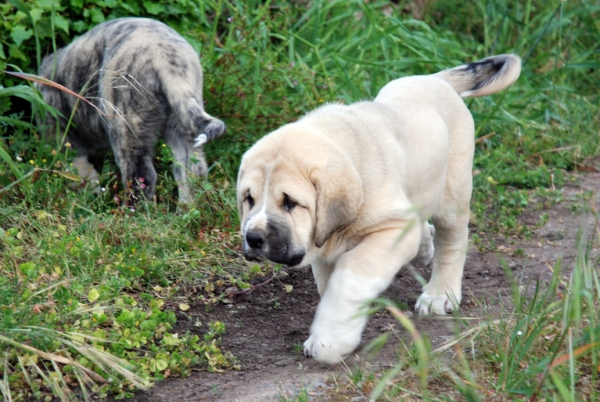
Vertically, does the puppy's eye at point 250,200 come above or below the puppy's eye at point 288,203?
below

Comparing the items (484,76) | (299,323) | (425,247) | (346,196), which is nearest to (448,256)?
(425,247)

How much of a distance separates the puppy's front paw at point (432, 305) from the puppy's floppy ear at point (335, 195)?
1009mm

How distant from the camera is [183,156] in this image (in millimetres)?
5582

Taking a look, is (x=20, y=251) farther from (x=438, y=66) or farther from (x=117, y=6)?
(x=438, y=66)

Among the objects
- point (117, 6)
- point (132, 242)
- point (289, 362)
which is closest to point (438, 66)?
point (117, 6)

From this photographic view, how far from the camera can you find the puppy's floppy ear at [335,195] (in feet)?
11.3

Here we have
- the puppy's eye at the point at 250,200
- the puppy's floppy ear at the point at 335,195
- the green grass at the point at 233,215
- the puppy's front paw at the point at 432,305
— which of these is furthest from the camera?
the puppy's front paw at the point at 432,305

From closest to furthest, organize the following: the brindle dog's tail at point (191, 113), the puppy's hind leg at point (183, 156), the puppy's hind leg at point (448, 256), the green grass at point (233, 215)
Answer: the green grass at point (233, 215) → the puppy's hind leg at point (448, 256) → the brindle dog's tail at point (191, 113) → the puppy's hind leg at point (183, 156)

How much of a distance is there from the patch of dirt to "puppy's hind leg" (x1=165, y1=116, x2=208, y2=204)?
997 millimetres

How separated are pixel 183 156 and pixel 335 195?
92.9 inches

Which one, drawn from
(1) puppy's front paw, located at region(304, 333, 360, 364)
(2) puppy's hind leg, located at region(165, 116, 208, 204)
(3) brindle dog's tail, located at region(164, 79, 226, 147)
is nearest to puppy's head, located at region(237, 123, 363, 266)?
(1) puppy's front paw, located at region(304, 333, 360, 364)

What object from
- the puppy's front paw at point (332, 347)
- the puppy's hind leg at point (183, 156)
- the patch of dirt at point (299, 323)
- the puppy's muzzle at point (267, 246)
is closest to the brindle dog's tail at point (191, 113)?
the puppy's hind leg at point (183, 156)

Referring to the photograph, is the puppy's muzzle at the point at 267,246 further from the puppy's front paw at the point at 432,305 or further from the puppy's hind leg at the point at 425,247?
the puppy's hind leg at the point at 425,247

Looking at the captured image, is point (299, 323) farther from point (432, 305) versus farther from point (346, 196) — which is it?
point (346, 196)
